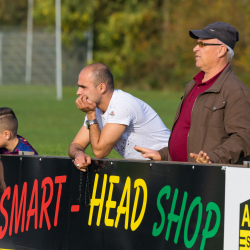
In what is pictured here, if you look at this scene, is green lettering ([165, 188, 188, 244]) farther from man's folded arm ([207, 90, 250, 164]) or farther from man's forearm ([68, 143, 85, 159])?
man's forearm ([68, 143, 85, 159])

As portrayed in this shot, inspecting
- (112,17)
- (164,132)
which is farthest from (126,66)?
(164,132)

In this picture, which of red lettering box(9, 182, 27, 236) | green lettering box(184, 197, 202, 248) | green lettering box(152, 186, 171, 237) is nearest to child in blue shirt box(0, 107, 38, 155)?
red lettering box(9, 182, 27, 236)

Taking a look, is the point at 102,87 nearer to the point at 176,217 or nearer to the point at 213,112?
the point at 213,112

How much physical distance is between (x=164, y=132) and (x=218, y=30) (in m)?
1.09

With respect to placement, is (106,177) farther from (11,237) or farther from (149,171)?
(11,237)

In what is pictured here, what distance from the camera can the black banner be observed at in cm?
316

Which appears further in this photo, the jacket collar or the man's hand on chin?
the man's hand on chin

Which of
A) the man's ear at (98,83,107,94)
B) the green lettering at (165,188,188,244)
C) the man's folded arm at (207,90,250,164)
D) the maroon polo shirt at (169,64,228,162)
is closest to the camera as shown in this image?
the green lettering at (165,188,188,244)

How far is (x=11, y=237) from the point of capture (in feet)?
13.4

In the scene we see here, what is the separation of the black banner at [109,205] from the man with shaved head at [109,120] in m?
0.23

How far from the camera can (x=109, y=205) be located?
11.8 ft

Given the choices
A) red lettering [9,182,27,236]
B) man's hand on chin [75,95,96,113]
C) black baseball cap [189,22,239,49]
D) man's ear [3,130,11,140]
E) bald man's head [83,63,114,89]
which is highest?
black baseball cap [189,22,239,49]

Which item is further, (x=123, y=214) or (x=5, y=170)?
(x=5, y=170)

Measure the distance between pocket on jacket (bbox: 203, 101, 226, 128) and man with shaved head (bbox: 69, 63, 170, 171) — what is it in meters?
0.71
